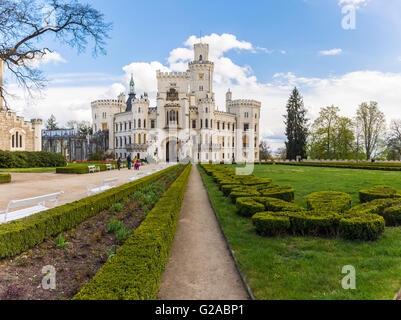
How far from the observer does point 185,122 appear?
169ft

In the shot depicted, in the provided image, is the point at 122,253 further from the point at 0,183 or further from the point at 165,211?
the point at 0,183

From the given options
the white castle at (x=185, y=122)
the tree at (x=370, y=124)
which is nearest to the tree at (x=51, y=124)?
the white castle at (x=185, y=122)

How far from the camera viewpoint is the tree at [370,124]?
4500 cm

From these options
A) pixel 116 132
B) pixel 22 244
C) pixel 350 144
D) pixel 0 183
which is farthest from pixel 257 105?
pixel 22 244

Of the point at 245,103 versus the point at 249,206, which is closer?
the point at 249,206

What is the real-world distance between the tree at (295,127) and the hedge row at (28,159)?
131 ft

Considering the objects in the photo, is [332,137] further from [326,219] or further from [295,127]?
[326,219]

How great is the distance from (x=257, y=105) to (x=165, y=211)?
193ft

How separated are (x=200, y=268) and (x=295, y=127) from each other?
52045 mm

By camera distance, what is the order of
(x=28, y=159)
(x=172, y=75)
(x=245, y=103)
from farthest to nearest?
(x=245, y=103) < (x=172, y=75) < (x=28, y=159)

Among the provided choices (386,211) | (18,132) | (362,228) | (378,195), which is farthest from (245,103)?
(362,228)

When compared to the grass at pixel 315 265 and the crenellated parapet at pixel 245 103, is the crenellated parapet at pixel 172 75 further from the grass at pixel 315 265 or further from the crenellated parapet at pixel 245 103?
the grass at pixel 315 265

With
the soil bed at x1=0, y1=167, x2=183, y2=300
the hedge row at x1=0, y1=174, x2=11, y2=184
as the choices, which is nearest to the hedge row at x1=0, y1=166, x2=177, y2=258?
the soil bed at x1=0, y1=167, x2=183, y2=300
